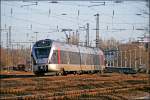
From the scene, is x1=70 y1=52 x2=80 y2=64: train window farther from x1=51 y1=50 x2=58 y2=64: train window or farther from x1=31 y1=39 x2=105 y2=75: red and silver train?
x1=51 y1=50 x2=58 y2=64: train window

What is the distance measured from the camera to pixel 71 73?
40375 mm

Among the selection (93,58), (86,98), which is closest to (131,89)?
(86,98)

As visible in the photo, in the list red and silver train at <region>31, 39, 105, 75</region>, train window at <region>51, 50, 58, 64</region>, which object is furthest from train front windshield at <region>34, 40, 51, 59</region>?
train window at <region>51, 50, 58, 64</region>

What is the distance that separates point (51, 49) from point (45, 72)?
223cm

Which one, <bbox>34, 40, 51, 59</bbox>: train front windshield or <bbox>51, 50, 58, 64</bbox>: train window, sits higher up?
<bbox>34, 40, 51, 59</bbox>: train front windshield

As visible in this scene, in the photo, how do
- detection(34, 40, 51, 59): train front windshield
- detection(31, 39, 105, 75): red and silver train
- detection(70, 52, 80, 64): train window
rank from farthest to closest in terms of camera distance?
detection(70, 52, 80, 64): train window → detection(34, 40, 51, 59): train front windshield → detection(31, 39, 105, 75): red and silver train

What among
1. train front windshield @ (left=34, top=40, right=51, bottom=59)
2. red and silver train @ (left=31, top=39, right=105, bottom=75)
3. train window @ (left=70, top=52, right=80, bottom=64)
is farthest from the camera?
train window @ (left=70, top=52, right=80, bottom=64)

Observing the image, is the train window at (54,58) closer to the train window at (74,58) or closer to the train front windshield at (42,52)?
the train front windshield at (42,52)

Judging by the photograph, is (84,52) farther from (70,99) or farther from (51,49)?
(70,99)

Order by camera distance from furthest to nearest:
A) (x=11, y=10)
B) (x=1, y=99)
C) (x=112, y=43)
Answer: (x=112, y=43) < (x=11, y=10) < (x=1, y=99)

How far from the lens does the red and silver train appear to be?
1344 inches

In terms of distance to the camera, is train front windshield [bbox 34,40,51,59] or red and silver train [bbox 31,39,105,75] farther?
train front windshield [bbox 34,40,51,59]

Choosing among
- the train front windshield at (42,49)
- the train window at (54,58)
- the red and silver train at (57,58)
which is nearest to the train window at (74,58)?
the red and silver train at (57,58)

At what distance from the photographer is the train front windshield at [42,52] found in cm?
3420
